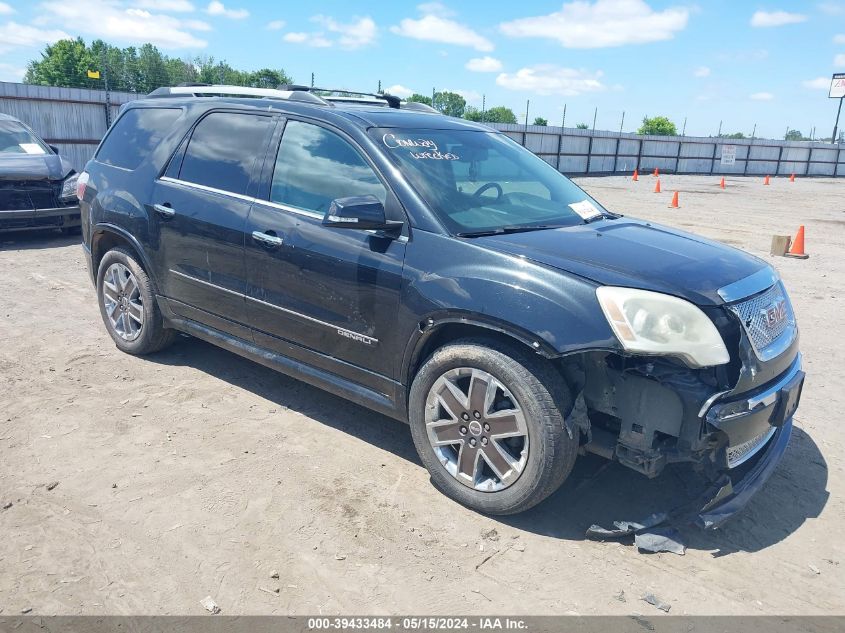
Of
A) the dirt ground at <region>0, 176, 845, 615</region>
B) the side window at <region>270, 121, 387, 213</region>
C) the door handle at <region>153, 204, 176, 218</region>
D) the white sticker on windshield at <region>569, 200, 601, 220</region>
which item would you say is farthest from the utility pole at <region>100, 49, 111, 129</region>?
the white sticker on windshield at <region>569, 200, 601, 220</region>

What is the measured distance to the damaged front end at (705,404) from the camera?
114 inches

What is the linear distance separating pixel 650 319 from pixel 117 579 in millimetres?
2507

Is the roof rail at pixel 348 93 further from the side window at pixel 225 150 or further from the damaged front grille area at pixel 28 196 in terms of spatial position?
the damaged front grille area at pixel 28 196

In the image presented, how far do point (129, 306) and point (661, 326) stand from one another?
401cm

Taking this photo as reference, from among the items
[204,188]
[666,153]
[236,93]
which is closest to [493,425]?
[204,188]

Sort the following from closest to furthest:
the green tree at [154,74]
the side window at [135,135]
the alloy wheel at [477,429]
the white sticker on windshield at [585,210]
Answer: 1. the alloy wheel at [477,429]
2. the white sticker on windshield at [585,210]
3. the side window at [135,135]
4. the green tree at [154,74]

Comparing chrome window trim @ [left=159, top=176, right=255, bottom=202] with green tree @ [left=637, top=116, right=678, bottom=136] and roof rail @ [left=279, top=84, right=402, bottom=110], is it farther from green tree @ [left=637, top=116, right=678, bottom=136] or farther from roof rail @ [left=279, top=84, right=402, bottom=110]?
green tree @ [left=637, top=116, right=678, bottom=136]

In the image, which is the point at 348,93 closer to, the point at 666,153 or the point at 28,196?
the point at 28,196

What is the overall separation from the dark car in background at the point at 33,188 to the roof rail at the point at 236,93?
15.7ft

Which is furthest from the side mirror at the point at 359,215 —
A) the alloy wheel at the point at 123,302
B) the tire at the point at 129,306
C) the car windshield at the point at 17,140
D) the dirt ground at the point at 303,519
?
the car windshield at the point at 17,140

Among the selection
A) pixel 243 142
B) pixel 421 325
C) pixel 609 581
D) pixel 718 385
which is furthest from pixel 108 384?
pixel 718 385

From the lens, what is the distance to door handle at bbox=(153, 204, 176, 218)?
4570 millimetres

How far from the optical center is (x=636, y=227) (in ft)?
13.3

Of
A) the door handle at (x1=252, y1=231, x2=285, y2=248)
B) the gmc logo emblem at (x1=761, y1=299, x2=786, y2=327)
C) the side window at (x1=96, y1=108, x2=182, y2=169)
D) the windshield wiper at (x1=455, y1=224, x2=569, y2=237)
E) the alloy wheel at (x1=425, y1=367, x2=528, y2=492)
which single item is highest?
the side window at (x1=96, y1=108, x2=182, y2=169)
